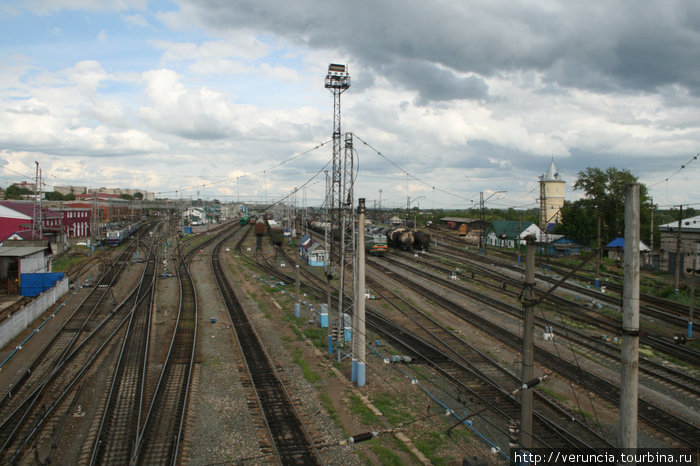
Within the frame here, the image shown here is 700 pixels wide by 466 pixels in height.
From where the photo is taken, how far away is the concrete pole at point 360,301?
1382 centimetres

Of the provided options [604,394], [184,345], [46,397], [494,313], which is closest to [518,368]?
[604,394]

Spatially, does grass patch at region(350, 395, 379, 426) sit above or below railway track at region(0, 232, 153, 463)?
below

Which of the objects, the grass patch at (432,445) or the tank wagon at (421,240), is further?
the tank wagon at (421,240)

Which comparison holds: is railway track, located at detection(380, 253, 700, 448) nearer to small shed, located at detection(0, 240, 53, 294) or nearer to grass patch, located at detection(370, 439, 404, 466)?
grass patch, located at detection(370, 439, 404, 466)

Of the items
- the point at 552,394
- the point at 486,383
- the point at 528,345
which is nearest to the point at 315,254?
the point at 486,383

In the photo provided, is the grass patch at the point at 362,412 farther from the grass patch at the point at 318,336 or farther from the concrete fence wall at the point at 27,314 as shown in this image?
the concrete fence wall at the point at 27,314

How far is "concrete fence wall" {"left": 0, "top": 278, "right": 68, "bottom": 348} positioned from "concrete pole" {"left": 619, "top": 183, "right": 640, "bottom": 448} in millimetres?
20828

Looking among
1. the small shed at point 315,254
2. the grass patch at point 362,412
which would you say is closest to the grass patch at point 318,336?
the grass patch at point 362,412

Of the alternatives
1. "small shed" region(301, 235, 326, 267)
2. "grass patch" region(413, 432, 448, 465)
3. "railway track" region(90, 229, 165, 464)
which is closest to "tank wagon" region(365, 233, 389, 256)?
"small shed" region(301, 235, 326, 267)

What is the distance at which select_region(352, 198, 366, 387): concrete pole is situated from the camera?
45.3ft

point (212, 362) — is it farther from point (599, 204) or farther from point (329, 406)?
point (599, 204)

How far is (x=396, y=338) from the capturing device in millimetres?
19203

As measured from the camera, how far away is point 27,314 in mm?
20844

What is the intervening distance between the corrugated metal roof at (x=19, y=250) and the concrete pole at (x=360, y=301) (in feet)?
77.2
